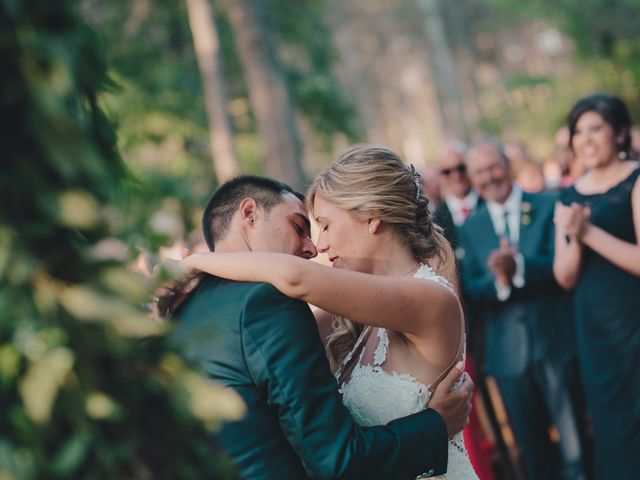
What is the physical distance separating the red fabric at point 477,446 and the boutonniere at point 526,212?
3.66 ft

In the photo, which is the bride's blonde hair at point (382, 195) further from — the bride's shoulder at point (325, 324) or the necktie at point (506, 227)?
the necktie at point (506, 227)

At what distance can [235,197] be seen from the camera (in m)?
3.25

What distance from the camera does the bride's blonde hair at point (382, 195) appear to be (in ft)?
11.0

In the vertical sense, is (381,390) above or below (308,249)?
below

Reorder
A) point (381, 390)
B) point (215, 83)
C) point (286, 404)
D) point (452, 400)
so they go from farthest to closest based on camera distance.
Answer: point (215, 83) → point (381, 390) → point (452, 400) → point (286, 404)

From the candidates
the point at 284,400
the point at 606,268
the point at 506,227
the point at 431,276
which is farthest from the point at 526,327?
the point at 284,400

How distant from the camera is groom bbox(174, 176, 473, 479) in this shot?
260cm

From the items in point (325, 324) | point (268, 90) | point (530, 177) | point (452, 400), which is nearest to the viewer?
point (452, 400)

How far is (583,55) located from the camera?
19844 millimetres

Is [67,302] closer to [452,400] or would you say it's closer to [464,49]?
[452,400]

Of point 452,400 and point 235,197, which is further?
point 235,197

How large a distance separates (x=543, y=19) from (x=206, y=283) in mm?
19303

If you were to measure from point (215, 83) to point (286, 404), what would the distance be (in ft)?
→ 37.3

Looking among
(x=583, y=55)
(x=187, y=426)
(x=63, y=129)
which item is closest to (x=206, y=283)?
(x=187, y=426)
